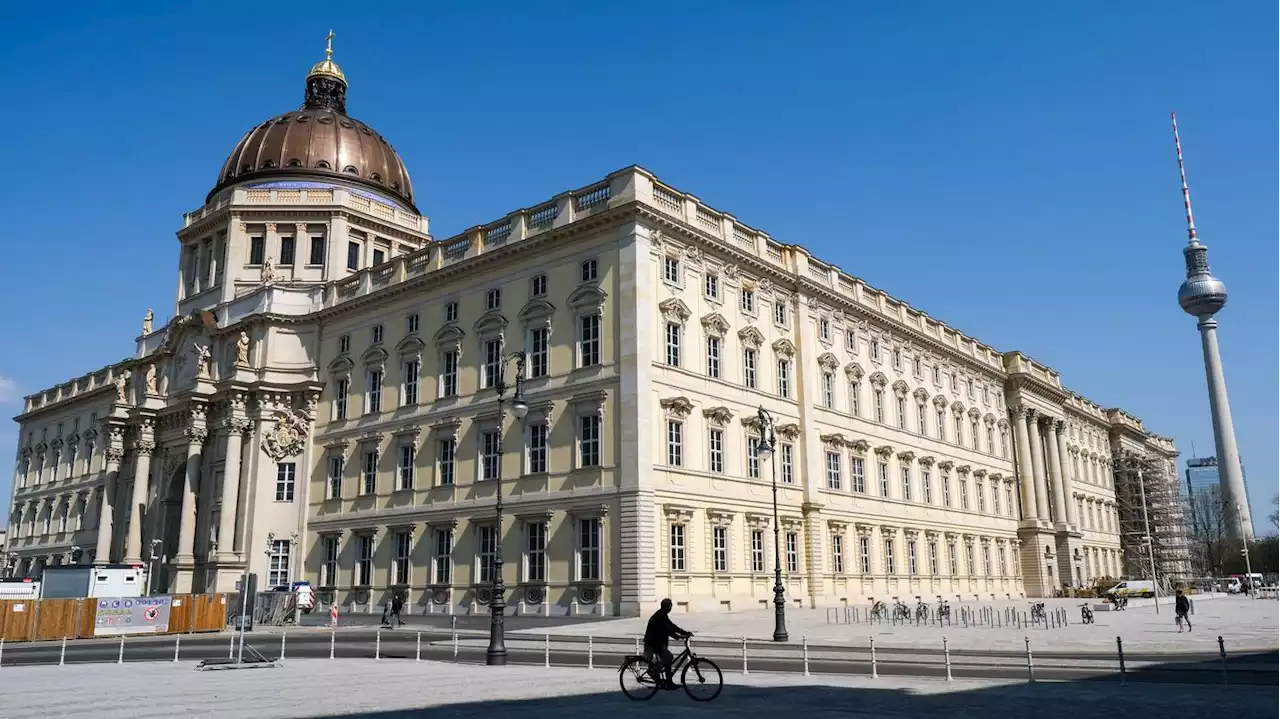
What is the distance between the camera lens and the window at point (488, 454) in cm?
4378

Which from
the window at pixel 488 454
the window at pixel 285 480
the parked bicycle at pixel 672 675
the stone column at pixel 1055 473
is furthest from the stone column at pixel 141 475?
the stone column at pixel 1055 473

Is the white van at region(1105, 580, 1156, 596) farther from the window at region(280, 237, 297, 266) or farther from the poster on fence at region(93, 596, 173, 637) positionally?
the window at region(280, 237, 297, 266)

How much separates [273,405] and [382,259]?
16.3 meters

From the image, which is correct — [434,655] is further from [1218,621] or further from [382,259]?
[382,259]

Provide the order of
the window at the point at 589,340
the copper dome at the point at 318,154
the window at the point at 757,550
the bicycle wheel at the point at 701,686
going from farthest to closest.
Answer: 1. the copper dome at the point at 318,154
2. the window at the point at 757,550
3. the window at the point at 589,340
4. the bicycle wheel at the point at 701,686

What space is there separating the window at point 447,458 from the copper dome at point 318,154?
28632mm

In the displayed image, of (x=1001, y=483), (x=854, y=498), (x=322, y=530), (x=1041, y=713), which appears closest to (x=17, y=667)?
(x=1041, y=713)

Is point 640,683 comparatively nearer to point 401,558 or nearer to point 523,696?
point 523,696

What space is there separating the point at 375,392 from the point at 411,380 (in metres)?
3.25

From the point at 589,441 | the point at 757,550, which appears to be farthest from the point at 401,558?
the point at 757,550

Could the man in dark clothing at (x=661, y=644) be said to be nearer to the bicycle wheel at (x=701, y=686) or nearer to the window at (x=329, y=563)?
the bicycle wheel at (x=701, y=686)

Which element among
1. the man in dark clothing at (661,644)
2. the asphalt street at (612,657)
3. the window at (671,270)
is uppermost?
the window at (671,270)

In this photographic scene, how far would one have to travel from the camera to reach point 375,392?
2013 inches

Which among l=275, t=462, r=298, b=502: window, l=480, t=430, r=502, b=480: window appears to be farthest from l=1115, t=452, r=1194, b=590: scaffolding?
l=275, t=462, r=298, b=502: window
